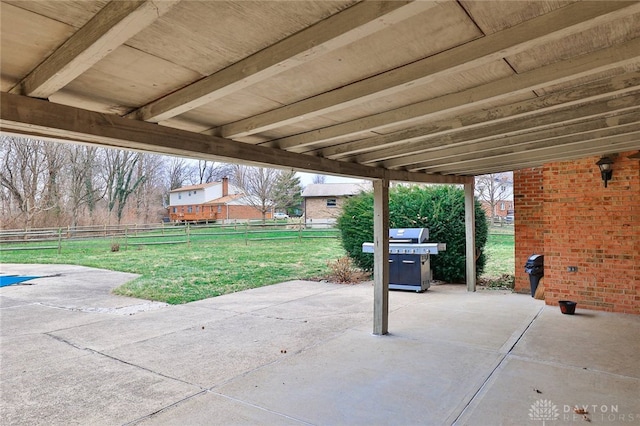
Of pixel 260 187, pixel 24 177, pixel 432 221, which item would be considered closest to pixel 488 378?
pixel 432 221

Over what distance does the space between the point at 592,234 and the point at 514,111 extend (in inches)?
158

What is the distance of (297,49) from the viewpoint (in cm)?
160

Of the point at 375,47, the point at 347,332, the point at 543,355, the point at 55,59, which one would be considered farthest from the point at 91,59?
the point at 543,355

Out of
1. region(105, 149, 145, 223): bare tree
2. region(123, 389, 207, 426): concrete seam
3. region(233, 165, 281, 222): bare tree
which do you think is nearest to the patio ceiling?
region(123, 389, 207, 426): concrete seam

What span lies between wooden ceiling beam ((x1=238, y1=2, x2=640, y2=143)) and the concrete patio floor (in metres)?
2.11

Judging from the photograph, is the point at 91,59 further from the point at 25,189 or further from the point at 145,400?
the point at 25,189

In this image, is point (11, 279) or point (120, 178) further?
point (120, 178)

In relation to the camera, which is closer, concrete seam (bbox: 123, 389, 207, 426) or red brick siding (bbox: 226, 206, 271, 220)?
concrete seam (bbox: 123, 389, 207, 426)

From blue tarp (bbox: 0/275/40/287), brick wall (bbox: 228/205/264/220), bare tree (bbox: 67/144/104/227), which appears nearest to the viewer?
blue tarp (bbox: 0/275/40/287)

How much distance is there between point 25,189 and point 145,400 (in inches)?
839

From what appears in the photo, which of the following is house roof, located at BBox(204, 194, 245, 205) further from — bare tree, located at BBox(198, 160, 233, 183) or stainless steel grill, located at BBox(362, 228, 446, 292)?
stainless steel grill, located at BBox(362, 228, 446, 292)

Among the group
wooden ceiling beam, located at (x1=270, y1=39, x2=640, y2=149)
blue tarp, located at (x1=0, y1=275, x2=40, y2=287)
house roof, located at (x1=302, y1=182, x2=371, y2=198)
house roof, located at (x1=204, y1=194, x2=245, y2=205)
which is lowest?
blue tarp, located at (x1=0, y1=275, x2=40, y2=287)

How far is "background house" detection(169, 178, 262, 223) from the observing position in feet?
116

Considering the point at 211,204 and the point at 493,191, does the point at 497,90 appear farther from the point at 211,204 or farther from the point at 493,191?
the point at 211,204
